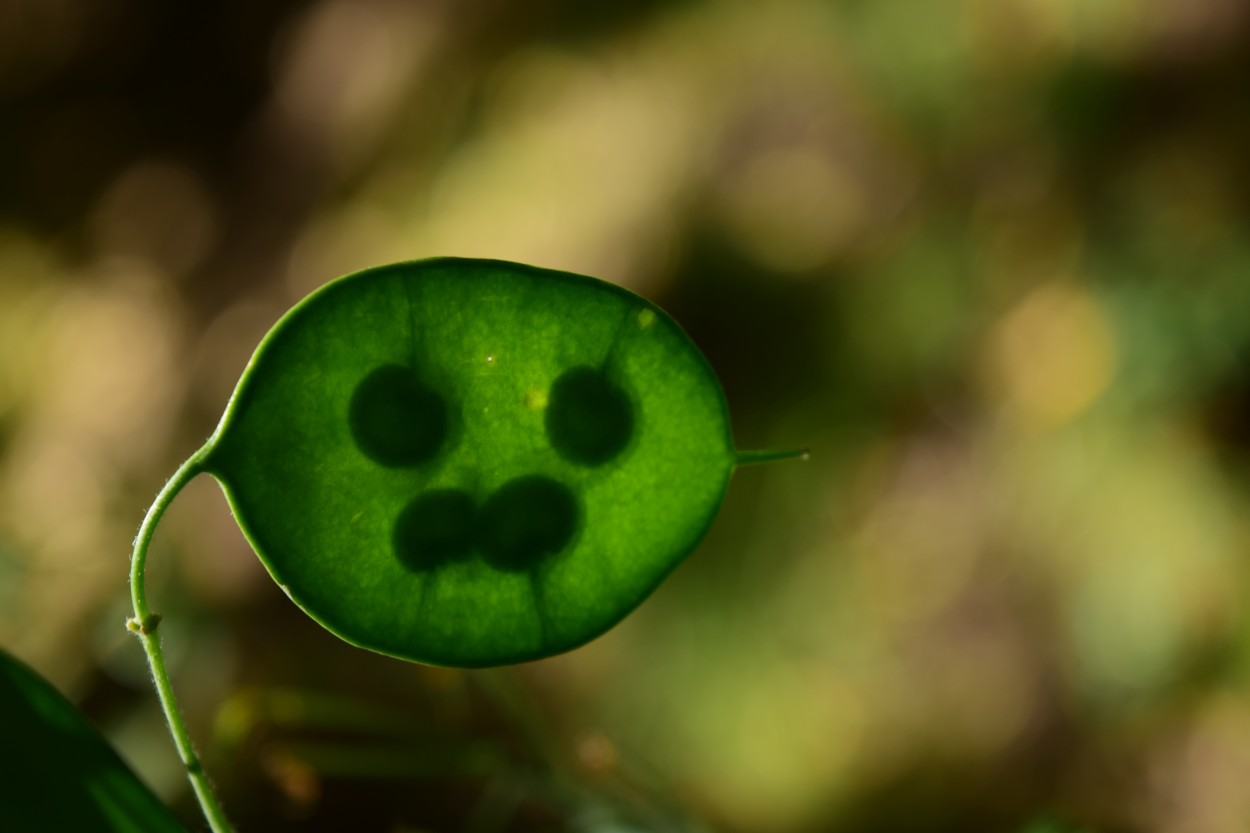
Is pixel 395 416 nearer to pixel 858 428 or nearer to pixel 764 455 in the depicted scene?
pixel 764 455

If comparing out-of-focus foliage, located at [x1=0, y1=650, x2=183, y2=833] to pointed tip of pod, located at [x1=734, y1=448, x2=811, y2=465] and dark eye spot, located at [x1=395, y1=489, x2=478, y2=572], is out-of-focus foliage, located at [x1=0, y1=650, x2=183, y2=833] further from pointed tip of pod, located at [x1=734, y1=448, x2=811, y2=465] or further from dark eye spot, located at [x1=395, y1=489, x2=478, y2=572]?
pointed tip of pod, located at [x1=734, y1=448, x2=811, y2=465]

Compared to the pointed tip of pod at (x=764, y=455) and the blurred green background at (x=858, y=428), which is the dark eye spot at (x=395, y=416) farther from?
the blurred green background at (x=858, y=428)

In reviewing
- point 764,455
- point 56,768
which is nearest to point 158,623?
point 56,768

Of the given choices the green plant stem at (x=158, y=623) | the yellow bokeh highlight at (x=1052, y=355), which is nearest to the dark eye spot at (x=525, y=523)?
the green plant stem at (x=158, y=623)

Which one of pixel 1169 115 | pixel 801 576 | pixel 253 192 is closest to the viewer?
pixel 1169 115

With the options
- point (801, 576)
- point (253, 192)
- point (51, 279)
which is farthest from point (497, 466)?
point (51, 279)

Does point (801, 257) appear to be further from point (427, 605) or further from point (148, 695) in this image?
point (427, 605)

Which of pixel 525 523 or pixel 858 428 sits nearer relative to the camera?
pixel 525 523
